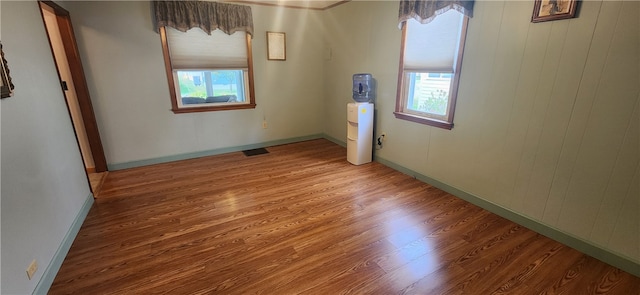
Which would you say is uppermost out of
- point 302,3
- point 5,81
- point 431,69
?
point 302,3

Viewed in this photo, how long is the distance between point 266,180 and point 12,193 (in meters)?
2.02

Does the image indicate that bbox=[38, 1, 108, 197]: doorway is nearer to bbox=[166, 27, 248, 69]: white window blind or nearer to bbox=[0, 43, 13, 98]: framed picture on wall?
bbox=[166, 27, 248, 69]: white window blind

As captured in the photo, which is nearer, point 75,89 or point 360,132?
point 75,89

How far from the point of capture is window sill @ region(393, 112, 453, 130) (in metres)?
2.72

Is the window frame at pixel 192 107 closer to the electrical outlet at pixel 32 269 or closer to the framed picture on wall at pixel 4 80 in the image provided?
the framed picture on wall at pixel 4 80

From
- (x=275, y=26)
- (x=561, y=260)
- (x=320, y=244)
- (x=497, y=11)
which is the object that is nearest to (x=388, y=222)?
(x=320, y=244)

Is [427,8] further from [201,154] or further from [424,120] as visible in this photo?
[201,154]

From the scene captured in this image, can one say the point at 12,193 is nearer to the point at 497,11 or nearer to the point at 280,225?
the point at 280,225

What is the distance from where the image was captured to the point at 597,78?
172 centimetres

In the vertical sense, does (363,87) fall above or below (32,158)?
above

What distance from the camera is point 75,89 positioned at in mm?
3131

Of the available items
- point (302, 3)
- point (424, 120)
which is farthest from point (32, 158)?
point (302, 3)

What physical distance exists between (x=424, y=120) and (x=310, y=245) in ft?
6.03

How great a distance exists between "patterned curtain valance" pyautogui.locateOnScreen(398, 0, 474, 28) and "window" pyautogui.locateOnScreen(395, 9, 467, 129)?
0.11 meters
